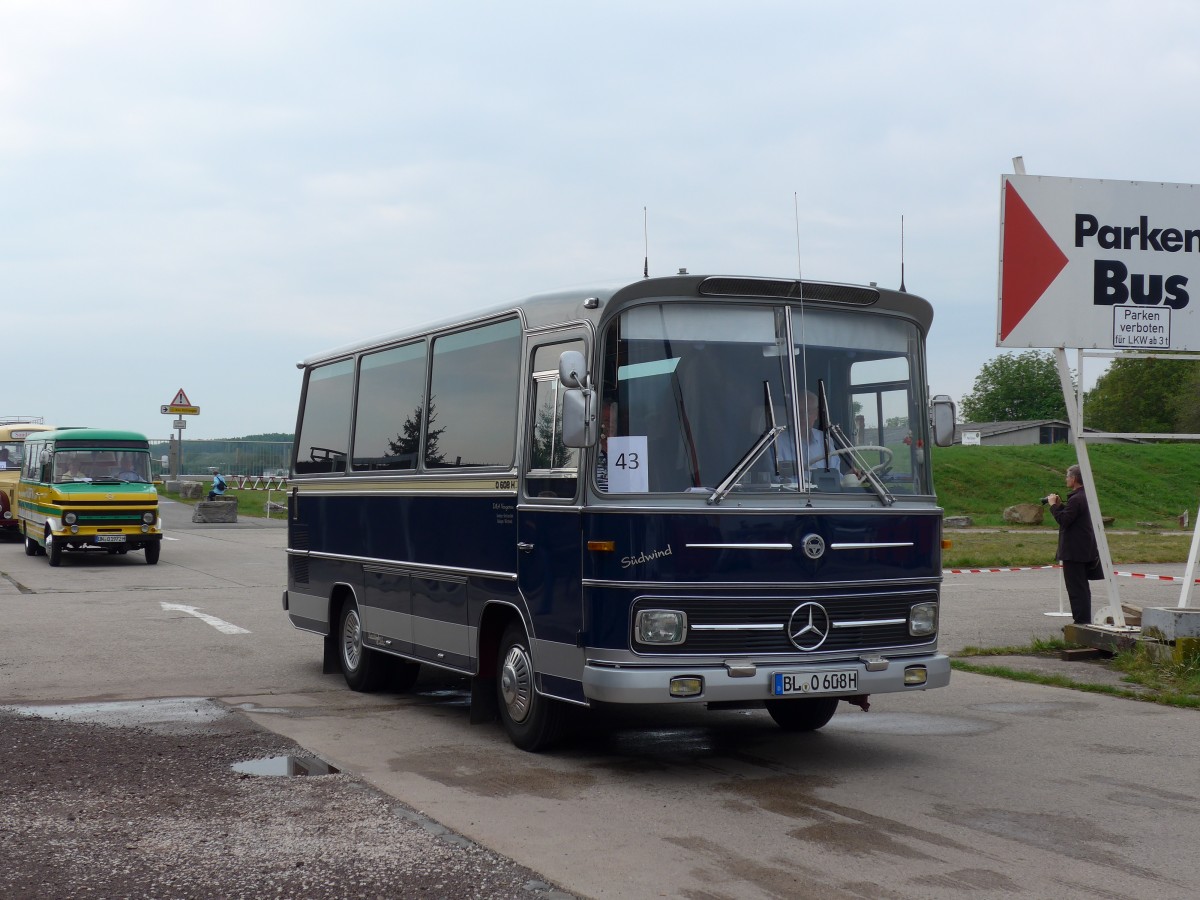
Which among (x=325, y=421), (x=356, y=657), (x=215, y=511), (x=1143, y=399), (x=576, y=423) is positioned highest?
(x=1143, y=399)

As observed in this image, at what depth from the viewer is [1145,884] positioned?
5879mm

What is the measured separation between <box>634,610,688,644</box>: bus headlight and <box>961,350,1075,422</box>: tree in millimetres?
136889

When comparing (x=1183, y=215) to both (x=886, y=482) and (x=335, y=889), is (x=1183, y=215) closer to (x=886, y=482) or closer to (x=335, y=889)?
(x=886, y=482)

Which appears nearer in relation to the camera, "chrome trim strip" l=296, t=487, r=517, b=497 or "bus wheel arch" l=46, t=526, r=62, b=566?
"chrome trim strip" l=296, t=487, r=517, b=497

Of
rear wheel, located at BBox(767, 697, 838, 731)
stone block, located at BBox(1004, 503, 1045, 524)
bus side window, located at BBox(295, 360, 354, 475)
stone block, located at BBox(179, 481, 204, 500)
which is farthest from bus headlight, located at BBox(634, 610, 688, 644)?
stone block, located at BBox(179, 481, 204, 500)

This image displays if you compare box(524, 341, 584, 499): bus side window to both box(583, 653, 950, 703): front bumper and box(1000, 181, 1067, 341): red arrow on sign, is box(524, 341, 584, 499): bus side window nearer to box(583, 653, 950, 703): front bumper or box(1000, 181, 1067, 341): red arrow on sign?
box(583, 653, 950, 703): front bumper

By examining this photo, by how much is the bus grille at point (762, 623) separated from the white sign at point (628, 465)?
649mm

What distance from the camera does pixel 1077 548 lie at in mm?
14719

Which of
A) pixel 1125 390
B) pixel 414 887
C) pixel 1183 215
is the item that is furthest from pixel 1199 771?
pixel 1125 390

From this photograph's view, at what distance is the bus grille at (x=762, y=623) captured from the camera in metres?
7.81

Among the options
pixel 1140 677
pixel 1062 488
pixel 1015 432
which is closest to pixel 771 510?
pixel 1140 677

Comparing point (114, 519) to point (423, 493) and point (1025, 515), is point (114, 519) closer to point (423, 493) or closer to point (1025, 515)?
point (423, 493)

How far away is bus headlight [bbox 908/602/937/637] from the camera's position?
850 cm

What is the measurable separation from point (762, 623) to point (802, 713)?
2.00 m
